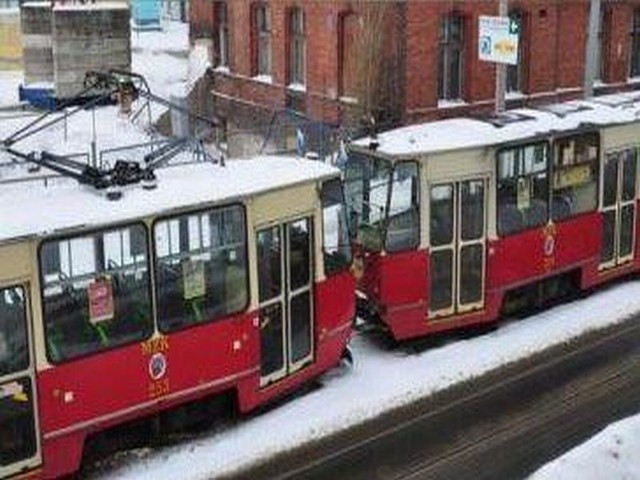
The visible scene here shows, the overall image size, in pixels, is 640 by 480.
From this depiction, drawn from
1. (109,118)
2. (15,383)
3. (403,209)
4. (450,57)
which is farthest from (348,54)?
(15,383)

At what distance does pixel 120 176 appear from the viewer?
13.2 metres

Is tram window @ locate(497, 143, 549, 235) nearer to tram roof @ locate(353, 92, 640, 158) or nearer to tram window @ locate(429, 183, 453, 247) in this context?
tram roof @ locate(353, 92, 640, 158)

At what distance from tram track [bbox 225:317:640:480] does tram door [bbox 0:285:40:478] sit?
232 centimetres

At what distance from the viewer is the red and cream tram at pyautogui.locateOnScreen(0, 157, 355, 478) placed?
1200cm

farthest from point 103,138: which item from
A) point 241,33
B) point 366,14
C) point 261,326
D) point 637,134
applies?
point 261,326

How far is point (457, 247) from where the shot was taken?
16703 mm

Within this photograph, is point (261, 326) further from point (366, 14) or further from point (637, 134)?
point (366, 14)

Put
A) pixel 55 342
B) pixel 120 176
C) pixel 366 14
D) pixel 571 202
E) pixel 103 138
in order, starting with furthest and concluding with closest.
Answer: pixel 103 138 < pixel 366 14 < pixel 571 202 < pixel 120 176 < pixel 55 342

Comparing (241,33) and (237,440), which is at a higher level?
(241,33)

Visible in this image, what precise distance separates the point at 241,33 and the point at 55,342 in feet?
71.7

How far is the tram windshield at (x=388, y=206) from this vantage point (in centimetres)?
1608

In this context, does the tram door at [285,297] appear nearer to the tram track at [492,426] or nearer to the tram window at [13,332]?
the tram track at [492,426]

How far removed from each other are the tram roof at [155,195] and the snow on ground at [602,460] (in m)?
4.44

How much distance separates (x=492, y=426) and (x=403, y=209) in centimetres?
337
